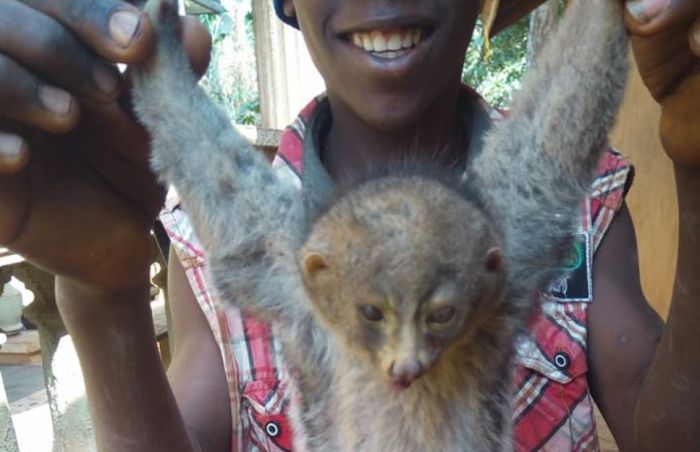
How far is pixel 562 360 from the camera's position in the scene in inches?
68.9

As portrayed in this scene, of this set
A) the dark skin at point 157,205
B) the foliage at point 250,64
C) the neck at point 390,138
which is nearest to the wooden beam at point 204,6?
the dark skin at point 157,205

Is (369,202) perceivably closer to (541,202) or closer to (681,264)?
(541,202)

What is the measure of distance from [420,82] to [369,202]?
1.56 ft

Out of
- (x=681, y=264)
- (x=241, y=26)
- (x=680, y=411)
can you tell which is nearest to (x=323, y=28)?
(x=681, y=264)

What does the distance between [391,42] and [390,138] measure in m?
0.28

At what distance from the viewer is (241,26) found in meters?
14.9

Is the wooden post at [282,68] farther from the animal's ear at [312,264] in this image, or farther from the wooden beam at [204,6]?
the animal's ear at [312,264]

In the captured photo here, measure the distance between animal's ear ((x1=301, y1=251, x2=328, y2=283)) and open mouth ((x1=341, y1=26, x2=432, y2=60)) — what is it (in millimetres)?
542

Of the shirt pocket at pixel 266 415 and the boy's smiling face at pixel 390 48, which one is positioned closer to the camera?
the boy's smiling face at pixel 390 48

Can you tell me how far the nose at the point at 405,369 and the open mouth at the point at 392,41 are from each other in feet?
2.34

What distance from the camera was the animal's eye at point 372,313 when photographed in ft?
4.13

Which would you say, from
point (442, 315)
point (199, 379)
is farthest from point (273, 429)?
point (442, 315)

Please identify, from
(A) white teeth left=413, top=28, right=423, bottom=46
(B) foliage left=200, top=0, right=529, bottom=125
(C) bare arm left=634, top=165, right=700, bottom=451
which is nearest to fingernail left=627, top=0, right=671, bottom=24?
(C) bare arm left=634, top=165, right=700, bottom=451

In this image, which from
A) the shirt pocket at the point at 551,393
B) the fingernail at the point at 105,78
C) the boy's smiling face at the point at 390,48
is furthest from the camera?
the shirt pocket at the point at 551,393
